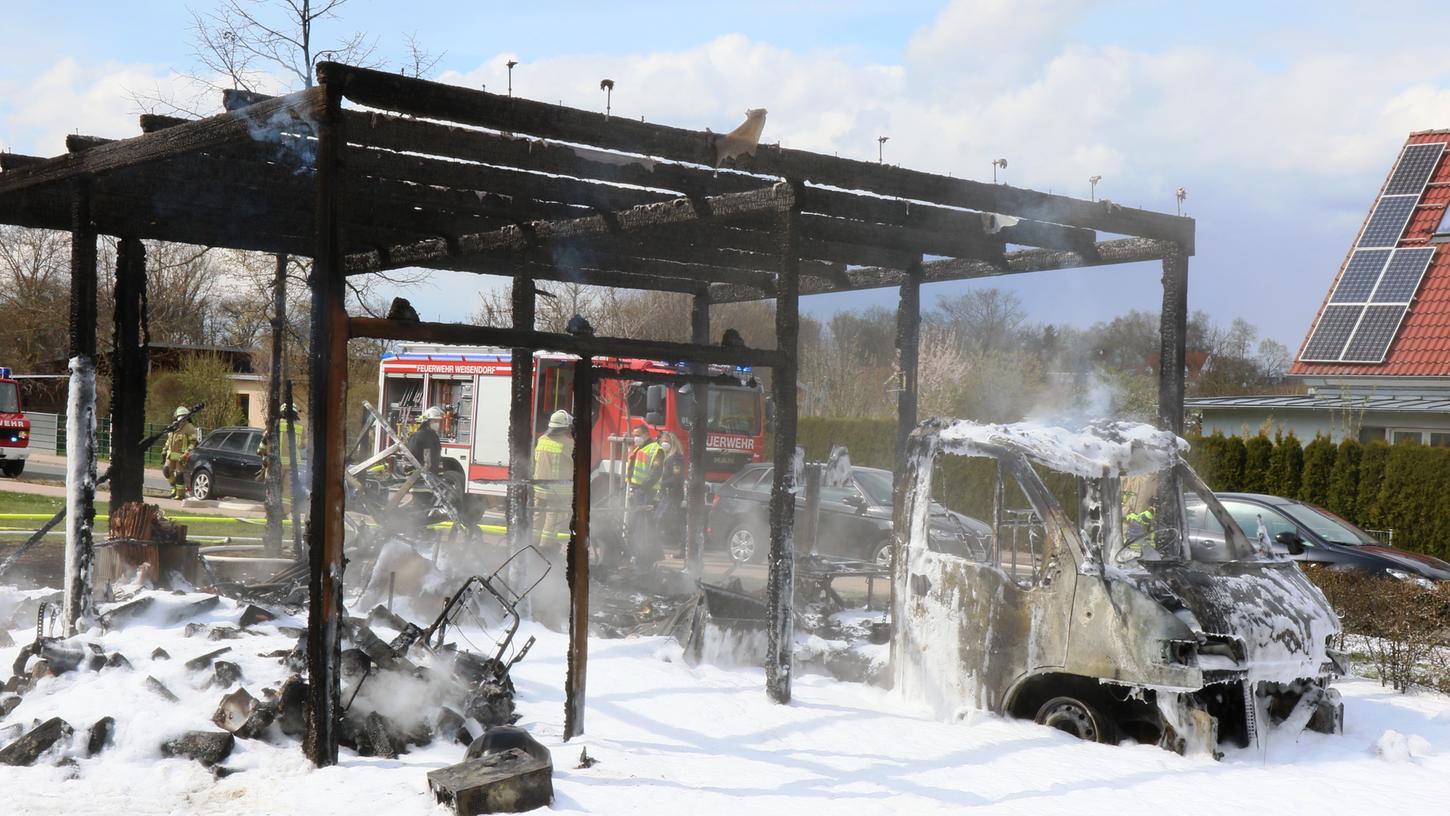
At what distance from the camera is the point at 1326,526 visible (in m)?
14.1

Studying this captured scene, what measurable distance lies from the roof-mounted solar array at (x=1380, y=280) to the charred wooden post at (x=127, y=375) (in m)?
21.9

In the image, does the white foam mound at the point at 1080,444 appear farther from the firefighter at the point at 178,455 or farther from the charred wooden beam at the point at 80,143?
the firefighter at the point at 178,455

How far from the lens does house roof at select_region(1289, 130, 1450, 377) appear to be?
22.5 meters

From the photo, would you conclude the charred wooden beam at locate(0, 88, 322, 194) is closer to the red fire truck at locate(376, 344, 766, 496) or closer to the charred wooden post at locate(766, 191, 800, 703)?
the charred wooden post at locate(766, 191, 800, 703)

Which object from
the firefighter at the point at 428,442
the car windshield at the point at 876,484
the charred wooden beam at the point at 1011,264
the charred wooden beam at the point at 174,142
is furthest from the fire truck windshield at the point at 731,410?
the charred wooden beam at the point at 174,142

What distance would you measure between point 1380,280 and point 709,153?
2189cm

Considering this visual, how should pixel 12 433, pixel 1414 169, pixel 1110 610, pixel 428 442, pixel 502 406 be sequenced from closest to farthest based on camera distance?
pixel 1110 610
pixel 428 442
pixel 502 406
pixel 1414 169
pixel 12 433

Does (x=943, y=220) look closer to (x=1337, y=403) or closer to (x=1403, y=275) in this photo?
(x=1337, y=403)

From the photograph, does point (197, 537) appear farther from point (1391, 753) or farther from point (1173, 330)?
point (1391, 753)

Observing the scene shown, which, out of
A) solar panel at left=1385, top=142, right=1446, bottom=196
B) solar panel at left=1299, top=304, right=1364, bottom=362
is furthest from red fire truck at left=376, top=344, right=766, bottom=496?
solar panel at left=1385, top=142, right=1446, bottom=196

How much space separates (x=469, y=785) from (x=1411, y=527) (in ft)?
56.7

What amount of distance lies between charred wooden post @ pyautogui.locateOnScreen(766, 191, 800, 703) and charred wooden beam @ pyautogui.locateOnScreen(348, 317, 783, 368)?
239 mm

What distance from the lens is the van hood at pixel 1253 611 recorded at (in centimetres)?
643

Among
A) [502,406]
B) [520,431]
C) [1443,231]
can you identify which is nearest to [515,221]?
[520,431]
